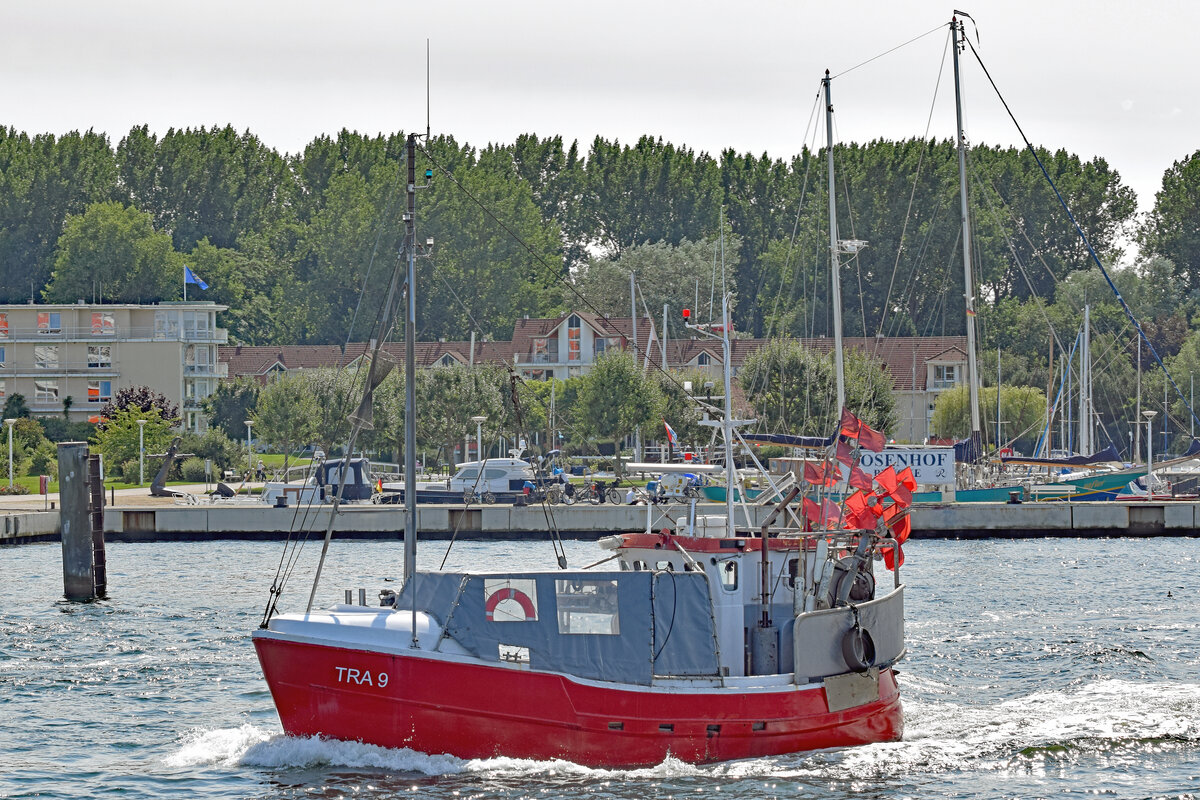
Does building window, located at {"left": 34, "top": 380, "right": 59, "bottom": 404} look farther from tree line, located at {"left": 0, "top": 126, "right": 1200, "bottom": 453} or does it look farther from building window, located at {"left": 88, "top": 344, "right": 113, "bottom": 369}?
tree line, located at {"left": 0, "top": 126, "right": 1200, "bottom": 453}

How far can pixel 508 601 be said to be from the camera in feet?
67.4

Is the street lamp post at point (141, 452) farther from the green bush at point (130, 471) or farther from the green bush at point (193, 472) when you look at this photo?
the green bush at point (193, 472)

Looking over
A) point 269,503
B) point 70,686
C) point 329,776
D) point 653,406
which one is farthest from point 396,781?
point 653,406

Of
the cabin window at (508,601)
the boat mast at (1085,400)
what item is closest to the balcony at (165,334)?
the boat mast at (1085,400)

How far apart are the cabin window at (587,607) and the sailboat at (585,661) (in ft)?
0.07

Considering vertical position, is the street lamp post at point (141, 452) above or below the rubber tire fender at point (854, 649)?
above

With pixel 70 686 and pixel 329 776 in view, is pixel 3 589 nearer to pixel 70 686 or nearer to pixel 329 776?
pixel 70 686

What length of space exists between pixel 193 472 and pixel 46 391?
24557 mm

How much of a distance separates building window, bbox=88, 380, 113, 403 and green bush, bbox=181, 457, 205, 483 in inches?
839

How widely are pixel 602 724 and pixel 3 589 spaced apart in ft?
94.8

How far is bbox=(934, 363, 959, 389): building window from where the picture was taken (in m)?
107

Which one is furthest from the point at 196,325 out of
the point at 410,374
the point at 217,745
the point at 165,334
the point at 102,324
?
the point at 410,374

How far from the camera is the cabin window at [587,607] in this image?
67.8ft

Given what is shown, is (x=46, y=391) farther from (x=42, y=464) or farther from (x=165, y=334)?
(x=42, y=464)
